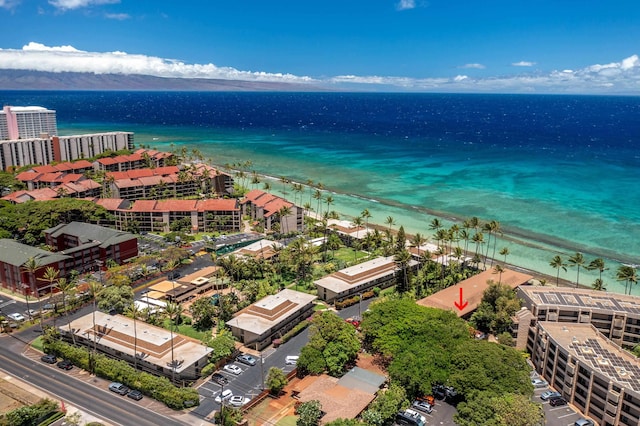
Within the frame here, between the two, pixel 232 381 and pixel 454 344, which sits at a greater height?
pixel 454 344

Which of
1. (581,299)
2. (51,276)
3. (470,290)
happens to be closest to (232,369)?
(51,276)

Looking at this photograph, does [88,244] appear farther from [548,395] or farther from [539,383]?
[548,395]

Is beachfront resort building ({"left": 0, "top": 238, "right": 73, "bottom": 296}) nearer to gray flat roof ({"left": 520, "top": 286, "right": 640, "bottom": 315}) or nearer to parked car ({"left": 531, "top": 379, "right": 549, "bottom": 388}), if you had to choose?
parked car ({"left": 531, "top": 379, "right": 549, "bottom": 388})

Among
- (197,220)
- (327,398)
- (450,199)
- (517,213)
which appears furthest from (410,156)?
(327,398)

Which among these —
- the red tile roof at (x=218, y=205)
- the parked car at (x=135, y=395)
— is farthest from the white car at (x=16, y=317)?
the red tile roof at (x=218, y=205)

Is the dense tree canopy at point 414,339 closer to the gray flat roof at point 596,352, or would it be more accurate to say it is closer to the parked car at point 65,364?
the gray flat roof at point 596,352

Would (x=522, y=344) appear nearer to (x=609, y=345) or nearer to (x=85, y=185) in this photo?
(x=609, y=345)
